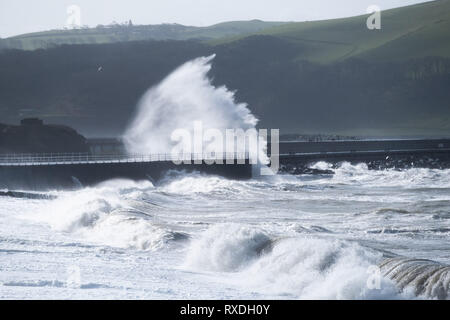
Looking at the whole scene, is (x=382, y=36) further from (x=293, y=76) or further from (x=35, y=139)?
(x=35, y=139)

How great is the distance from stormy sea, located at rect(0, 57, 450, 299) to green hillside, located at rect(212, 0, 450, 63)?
123954 millimetres

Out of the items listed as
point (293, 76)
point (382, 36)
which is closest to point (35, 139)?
point (293, 76)

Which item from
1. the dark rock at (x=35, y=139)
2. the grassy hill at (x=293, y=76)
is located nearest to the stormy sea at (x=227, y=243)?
the dark rock at (x=35, y=139)

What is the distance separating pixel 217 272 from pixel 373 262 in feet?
10.7

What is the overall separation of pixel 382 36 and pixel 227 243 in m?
165

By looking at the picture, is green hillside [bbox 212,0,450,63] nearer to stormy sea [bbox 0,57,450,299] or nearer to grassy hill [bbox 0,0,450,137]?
grassy hill [bbox 0,0,450,137]

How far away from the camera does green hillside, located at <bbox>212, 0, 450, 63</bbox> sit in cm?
17238

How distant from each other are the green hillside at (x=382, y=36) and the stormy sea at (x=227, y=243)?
124 meters

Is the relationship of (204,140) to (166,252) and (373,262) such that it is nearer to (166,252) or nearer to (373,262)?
(166,252)

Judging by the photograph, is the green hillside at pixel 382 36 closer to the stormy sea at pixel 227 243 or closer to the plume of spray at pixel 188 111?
the plume of spray at pixel 188 111

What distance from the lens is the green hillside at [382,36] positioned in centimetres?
17238

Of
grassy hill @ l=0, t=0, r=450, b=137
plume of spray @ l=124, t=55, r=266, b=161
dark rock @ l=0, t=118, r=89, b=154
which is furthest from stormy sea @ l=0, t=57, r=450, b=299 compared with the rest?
grassy hill @ l=0, t=0, r=450, b=137

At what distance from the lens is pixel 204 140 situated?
2840 inches

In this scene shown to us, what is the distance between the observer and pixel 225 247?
21484 mm
